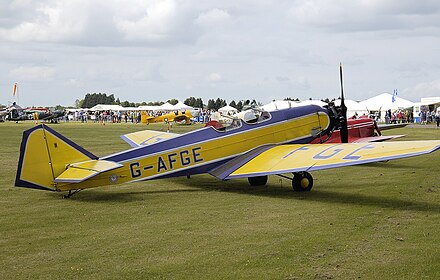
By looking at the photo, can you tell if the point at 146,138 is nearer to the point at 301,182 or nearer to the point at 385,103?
the point at 301,182

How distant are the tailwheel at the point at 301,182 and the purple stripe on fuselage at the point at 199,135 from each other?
1.66 m

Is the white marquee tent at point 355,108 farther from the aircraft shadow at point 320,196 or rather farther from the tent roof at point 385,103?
the aircraft shadow at point 320,196

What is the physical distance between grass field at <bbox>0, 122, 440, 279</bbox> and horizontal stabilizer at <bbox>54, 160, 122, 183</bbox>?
46 centimetres

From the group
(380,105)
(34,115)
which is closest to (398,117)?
(380,105)

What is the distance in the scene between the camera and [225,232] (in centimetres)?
845

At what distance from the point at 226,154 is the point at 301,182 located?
1739mm

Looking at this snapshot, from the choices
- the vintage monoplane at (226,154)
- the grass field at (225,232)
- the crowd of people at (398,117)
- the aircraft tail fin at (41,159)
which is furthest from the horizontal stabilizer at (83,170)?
the crowd of people at (398,117)

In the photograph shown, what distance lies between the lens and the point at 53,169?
11211mm

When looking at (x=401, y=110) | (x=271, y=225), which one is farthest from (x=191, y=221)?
(x=401, y=110)

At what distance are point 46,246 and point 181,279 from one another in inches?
95.0

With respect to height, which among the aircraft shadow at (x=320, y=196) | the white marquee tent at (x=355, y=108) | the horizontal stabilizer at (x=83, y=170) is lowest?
the white marquee tent at (x=355, y=108)

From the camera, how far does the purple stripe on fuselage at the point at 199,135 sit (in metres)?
11.9

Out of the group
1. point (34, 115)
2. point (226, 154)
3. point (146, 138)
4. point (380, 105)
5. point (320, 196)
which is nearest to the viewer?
point (320, 196)

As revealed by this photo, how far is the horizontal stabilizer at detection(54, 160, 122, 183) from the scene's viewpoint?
11.0 m
